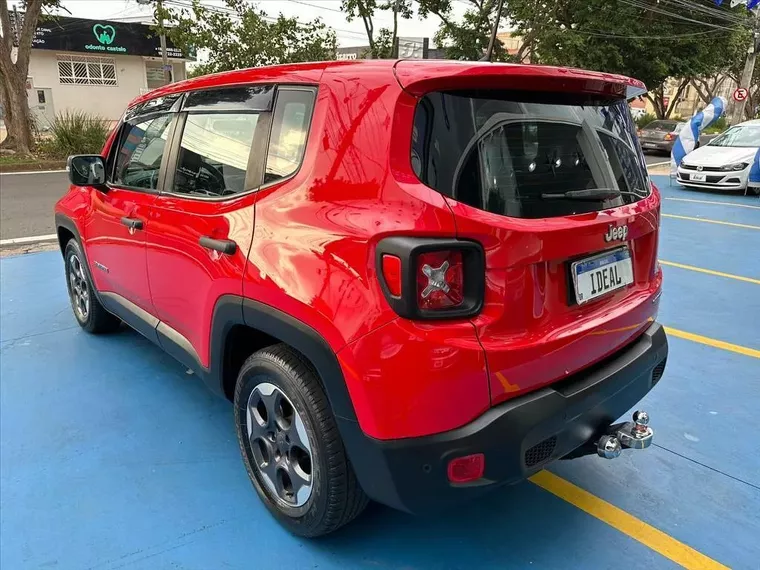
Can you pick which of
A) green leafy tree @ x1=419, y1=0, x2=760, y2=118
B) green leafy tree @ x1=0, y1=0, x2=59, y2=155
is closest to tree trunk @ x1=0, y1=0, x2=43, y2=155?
green leafy tree @ x1=0, y1=0, x2=59, y2=155

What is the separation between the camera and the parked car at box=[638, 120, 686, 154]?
2083cm

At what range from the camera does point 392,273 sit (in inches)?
65.5

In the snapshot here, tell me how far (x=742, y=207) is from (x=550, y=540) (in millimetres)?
10111

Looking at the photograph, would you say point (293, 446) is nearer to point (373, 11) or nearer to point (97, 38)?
point (373, 11)

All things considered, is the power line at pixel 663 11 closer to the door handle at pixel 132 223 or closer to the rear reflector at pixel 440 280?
the door handle at pixel 132 223

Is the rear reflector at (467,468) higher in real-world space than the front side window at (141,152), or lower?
lower

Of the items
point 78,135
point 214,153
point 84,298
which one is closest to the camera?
point 214,153

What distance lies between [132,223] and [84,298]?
158 cm

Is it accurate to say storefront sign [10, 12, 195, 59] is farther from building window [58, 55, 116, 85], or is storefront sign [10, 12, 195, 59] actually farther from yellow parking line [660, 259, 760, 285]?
yellow parking line [660, 259, 760, 285]

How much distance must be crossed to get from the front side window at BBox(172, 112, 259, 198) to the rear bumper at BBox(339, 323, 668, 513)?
1.20m

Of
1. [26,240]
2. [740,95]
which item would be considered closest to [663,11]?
[740,95]

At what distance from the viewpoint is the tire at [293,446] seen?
1.95 m

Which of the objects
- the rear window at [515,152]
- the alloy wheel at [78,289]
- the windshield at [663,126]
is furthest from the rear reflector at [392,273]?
the windshield at [663,126]

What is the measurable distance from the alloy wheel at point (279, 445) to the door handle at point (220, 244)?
0.55m
